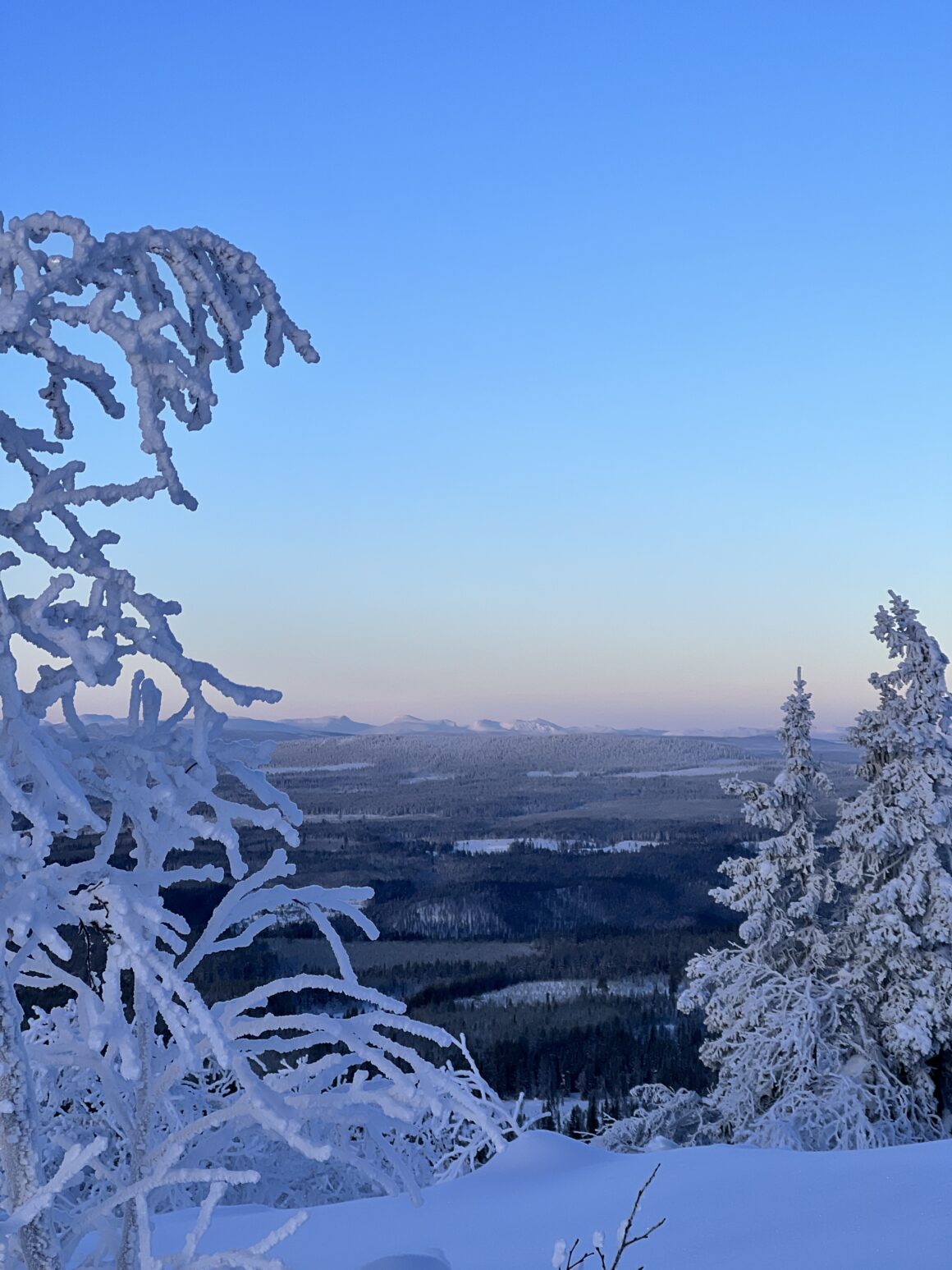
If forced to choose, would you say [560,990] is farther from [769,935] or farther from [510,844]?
[510,844]

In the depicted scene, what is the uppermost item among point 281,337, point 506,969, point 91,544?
point 281,337

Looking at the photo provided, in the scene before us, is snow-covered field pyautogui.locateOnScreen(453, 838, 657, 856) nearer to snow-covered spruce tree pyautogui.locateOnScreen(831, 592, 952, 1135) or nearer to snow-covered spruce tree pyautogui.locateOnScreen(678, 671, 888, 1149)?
snow-covered spruce tree pyautogui.locateOnScreen(678, 671, 888, 1149)

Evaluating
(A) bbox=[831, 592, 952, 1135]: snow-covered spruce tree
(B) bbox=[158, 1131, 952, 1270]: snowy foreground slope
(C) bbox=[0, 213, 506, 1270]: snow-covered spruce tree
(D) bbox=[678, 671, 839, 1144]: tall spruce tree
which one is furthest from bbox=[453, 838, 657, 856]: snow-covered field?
(C) bbox=[0, 213, 506, 1270]: snow-covered spruce tree

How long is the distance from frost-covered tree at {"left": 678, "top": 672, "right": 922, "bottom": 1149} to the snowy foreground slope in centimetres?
1036

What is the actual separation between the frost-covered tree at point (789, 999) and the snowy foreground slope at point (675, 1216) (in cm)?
1036

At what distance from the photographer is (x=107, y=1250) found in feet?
14.3

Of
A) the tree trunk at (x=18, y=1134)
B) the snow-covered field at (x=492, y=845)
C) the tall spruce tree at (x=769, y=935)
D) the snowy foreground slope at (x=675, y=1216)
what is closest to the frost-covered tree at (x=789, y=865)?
the tall spruce tree at (x=769, y=935)

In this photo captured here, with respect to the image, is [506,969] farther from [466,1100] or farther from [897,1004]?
[466,1100]

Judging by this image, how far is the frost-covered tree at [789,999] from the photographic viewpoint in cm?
1789

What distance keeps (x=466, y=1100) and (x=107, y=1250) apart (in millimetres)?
1812

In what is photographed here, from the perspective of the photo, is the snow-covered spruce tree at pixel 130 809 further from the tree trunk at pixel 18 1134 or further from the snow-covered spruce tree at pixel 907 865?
the snow-covered spruce tree at pixel 907 865

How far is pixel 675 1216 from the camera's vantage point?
685 cm

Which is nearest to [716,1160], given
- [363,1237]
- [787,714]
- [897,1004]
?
[363,1237]

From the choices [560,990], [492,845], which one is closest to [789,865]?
[560,990]
